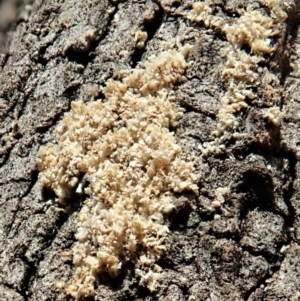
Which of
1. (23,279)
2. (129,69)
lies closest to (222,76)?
(129,69)

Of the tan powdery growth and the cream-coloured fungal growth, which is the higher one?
the tan powdery growth

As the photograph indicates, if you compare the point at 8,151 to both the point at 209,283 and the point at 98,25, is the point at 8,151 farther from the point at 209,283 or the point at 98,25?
the point at 209,283

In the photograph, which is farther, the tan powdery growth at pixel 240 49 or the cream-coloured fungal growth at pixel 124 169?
the tan powdery growth at pixel 240 49

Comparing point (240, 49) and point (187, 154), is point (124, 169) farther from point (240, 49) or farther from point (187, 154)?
point (240, 49)

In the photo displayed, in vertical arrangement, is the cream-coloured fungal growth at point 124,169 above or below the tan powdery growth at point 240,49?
below
